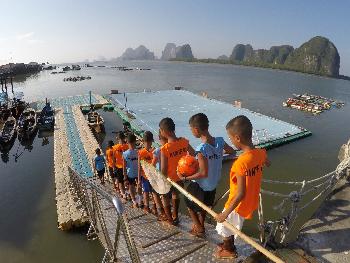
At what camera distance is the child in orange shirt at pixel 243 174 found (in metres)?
4.18

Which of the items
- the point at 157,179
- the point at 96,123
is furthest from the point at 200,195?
the point at 96,123

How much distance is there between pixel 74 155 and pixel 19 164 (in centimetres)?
520

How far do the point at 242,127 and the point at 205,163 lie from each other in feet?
3.92

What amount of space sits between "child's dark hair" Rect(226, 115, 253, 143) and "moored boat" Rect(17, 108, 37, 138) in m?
27.1

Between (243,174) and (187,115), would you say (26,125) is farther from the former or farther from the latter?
(243,174)

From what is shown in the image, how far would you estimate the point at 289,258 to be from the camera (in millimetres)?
4371

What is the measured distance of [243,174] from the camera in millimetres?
4156

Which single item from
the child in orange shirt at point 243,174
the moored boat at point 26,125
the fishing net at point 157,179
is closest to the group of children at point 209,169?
the child in orange shirt at point 243,174

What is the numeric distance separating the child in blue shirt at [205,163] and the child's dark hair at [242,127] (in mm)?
914

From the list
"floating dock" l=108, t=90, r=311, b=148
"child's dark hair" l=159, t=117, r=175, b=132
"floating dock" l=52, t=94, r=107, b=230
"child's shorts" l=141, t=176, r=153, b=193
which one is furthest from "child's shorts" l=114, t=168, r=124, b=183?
"floating dock" l=108, t=90, r=311, b=148

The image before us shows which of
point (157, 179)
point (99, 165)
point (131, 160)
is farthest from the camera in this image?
point (99, 165)

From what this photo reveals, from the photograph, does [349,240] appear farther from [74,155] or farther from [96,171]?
[74,155]

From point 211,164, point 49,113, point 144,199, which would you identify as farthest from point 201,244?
point 49,113

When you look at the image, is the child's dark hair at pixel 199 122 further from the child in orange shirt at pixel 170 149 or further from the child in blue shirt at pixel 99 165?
the child in blue shirt at pixel 99 165
